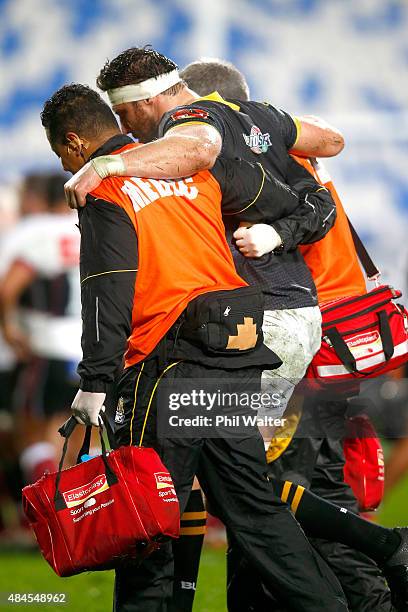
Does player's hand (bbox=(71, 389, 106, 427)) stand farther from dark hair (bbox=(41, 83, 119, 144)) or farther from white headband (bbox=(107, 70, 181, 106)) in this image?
white headband (bbox=(107, 70, 181, 106))

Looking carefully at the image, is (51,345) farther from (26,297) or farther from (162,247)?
(162,247)

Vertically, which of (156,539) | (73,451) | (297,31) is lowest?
(73,451)

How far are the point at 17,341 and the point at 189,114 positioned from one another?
4708mm

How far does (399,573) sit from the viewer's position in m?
3.70

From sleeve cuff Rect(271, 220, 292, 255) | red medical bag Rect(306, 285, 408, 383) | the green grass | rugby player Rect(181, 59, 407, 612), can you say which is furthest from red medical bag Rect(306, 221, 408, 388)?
the green grass

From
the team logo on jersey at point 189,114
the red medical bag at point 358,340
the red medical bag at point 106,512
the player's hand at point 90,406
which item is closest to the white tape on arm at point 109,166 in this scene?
the team logo on jersey at point 189,114

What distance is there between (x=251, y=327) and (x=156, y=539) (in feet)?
2.37

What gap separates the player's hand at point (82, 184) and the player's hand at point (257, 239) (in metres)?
0.56

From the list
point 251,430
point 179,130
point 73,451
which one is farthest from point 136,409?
point 73,451

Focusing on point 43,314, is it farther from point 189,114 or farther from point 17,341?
point 189,114

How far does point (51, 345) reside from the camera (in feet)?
25.4

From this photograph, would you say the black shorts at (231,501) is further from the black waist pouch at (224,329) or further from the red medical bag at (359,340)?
the red medical bag at (359,340)

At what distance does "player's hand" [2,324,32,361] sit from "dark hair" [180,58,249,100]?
12.6ft

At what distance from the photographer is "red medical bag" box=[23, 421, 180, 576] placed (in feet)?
10.6
